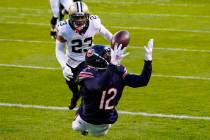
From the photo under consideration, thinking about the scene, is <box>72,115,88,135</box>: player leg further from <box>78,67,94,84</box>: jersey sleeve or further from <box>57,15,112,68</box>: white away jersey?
<box>57,15,112,68</box>: white away jersey

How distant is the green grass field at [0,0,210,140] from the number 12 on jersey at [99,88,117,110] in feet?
6.93

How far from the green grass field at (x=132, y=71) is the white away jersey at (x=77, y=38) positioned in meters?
1.06

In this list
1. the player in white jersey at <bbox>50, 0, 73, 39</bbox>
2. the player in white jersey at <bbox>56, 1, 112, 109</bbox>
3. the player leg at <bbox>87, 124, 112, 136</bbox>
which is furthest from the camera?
the player in white jersey at <bbox>50, 0, 73, 39</bbox>

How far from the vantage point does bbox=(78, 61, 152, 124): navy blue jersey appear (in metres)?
6.07

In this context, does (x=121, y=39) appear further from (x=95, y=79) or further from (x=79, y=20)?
(x=79, y=20)

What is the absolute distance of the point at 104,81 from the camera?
605 centimetres

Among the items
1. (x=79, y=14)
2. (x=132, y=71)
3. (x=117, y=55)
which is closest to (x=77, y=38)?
(x=79, y=14)

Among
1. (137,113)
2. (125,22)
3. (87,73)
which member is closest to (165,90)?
(137,113)

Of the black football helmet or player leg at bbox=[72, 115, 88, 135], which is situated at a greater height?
the black football helmet

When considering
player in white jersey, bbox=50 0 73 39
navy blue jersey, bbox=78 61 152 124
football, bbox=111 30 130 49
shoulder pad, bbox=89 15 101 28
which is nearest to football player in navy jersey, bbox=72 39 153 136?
navy blue jersey, bbox=78 61 152 124

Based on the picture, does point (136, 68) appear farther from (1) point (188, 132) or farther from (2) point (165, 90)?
(1) point (188, 132)

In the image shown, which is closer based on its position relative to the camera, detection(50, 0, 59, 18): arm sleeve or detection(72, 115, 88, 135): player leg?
detection(72, 115, 88, 135): player leg

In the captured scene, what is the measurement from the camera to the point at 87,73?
245 inches

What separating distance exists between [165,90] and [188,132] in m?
2.65
